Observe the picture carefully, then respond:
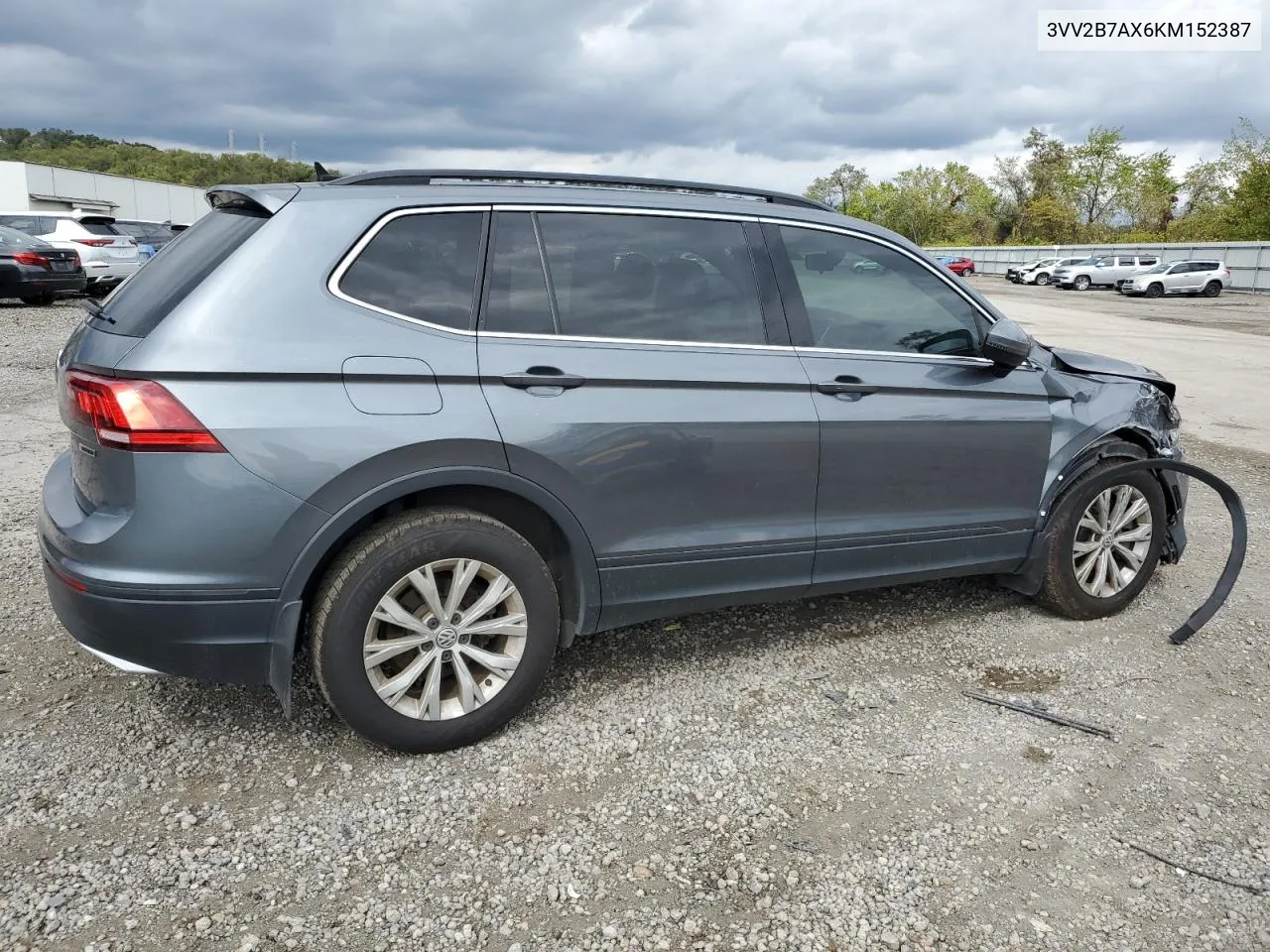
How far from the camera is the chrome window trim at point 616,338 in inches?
113

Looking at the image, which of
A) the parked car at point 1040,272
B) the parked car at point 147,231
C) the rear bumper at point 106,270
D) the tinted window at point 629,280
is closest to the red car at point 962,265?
the parked car at point 1040,272

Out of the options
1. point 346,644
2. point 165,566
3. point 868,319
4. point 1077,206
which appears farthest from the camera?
point 1077,206

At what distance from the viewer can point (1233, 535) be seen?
424 centimetres

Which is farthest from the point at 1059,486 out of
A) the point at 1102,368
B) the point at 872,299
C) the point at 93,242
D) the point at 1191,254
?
the point at 1191,254

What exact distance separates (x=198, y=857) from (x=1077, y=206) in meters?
82.7

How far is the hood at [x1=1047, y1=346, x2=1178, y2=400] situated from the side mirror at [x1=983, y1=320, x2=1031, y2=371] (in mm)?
484

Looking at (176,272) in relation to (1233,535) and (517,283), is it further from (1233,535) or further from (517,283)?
(1233,535)

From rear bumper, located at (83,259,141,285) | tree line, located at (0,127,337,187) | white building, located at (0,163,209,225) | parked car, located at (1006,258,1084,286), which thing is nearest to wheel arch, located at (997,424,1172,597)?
rear bumper, located at (83,259,141,285)

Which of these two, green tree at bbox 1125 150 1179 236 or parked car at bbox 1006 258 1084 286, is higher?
green tree at bbox 1125 150 1179 236

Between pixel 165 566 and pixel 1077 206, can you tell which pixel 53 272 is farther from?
pixel 1077 206

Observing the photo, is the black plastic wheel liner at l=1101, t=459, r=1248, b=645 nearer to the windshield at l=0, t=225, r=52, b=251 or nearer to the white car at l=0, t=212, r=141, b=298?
the windshield at l=0, t=225, r=52, b=251

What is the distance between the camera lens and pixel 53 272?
15.6 m

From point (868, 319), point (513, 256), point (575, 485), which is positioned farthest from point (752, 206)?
point (575, 485)

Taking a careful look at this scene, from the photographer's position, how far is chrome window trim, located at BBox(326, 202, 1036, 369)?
2.88 metres
